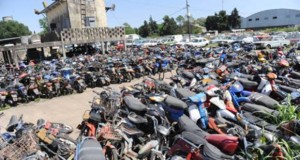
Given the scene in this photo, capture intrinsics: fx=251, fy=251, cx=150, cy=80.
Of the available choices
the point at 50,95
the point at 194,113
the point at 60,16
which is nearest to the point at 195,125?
the point at 194,113

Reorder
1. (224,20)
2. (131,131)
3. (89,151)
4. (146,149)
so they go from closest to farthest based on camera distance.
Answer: (89,151)
(146,149)
(131,131)
(224,20)

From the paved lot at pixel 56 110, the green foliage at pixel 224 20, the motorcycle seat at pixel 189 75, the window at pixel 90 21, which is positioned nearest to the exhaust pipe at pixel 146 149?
the paved lot at pixel 56 110

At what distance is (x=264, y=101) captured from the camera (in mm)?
5125

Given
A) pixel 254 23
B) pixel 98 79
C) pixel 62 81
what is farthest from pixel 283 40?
pixel 254 23

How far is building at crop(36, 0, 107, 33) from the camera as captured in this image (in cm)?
2421

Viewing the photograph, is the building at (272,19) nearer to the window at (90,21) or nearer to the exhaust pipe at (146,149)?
the window at (90,21)

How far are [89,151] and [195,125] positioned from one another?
73.0 inches

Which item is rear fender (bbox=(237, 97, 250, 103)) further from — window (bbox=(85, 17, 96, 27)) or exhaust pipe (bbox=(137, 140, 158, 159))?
window (bbox=(85, 17, 96, 27))

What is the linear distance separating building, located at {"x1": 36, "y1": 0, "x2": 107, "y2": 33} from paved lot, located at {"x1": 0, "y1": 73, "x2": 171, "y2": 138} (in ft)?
53.3

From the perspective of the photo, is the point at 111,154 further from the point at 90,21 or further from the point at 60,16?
the point at 60,16

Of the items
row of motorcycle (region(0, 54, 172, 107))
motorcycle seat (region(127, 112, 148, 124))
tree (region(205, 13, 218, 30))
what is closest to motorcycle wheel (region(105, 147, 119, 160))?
motorcycle seat (region(127, 112, 148, 124))

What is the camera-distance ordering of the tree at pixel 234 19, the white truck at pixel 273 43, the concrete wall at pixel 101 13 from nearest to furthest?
the white truck at pixel 273 43
the concrete wall at pixel 101 13
the tree at pixel 234 19

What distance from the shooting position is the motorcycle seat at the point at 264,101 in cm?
501

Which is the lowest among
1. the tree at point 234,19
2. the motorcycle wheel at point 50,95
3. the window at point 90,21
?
the motorcycle wheel at point 50,95
